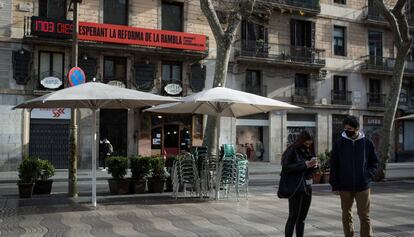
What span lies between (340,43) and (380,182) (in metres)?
19.5

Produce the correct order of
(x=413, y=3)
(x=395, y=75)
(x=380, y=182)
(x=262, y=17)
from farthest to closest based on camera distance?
1. (x=413, y=3)
2. (x=262, y=17)
3. (x=395, y=75)
4. (x=380, y=182)

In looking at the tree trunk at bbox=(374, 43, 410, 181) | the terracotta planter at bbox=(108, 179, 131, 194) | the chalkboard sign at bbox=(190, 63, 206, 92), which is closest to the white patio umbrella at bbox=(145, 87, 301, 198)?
the terracotta planter at bbox=(108, 179, 131, 194)

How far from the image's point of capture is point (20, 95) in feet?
84.1

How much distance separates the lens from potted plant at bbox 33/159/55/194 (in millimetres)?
12664

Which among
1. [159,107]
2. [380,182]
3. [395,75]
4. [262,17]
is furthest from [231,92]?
[262,17]

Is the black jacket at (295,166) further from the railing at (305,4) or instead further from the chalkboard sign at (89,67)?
the railing at (305,4)

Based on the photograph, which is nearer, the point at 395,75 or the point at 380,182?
the point at 380,182

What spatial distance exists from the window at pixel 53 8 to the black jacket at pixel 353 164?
892 inches

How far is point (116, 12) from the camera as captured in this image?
91.7 ft

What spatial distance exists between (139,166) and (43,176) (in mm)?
2513

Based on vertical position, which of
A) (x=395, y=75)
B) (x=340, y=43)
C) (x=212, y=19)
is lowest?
(x=395, y=75)

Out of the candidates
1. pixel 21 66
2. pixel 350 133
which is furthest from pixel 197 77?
pixel 350 133

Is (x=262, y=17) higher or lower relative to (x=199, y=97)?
higher

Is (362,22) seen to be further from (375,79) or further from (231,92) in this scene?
(231,92)
